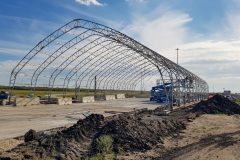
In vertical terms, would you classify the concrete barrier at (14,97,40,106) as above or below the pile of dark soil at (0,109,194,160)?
above

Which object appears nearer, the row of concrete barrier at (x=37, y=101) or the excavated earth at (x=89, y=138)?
the excavated earth at (x=89, y=138)

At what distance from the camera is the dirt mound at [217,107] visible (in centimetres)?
3594

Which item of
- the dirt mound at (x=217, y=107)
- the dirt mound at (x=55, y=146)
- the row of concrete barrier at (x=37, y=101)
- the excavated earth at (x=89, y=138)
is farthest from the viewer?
the row of concrete barrier at (x=37, y=101)

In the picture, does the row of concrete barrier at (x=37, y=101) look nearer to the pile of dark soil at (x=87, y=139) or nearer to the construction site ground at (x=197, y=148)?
the pile of dark soil at (x=87, y=139)

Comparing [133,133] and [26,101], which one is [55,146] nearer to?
[133,133]

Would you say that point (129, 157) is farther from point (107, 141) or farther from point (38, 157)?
point (38, 157)

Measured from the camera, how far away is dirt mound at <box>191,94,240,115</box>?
118ft

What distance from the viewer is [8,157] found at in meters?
12.3

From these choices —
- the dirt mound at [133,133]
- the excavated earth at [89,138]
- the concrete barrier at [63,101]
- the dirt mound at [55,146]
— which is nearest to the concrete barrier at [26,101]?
the concrete barrier at [63,101]

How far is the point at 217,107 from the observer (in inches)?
1475

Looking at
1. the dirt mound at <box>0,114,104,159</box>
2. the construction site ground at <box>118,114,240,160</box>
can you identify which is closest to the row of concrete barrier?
the construction site ground at <box>118,114,240,160</box>

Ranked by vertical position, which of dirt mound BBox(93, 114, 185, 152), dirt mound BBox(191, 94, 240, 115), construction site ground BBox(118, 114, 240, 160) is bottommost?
construction site ground BBox(118, 114, 240, 160)

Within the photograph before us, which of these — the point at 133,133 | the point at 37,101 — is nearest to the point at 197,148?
the point at 133,133

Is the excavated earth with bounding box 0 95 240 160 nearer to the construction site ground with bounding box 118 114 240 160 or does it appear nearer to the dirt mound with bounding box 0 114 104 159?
the dirt mound with bounding box 0 114 104 159
